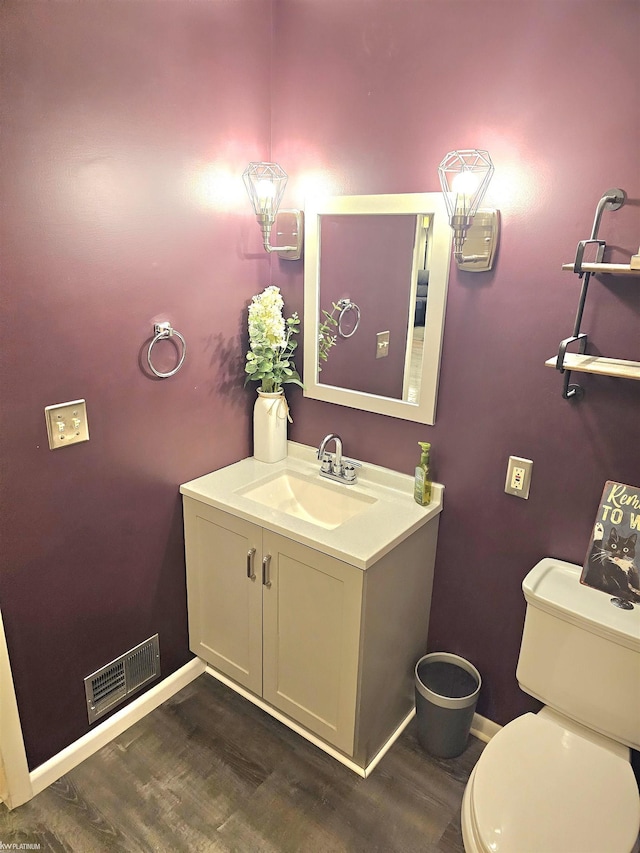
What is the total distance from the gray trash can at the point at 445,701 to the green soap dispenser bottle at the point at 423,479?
605 mm

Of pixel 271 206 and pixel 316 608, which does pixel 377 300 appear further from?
pixel 316 608

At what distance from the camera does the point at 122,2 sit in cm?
157

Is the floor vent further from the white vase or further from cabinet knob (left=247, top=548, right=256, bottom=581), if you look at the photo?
the white vase

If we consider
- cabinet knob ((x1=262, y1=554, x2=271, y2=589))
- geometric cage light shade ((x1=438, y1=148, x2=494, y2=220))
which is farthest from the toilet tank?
geometric cage light shade ((x1=438, y1=148, x2=494, y2=220))

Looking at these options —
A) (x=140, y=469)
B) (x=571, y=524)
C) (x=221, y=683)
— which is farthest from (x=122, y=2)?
(x=221, y=683)

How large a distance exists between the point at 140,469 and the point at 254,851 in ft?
3.98

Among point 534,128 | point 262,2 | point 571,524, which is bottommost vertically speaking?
point 571,524

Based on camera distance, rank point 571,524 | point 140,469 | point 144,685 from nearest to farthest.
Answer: point 571,524, point 140,469, point 144,685

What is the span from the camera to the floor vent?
1965mm

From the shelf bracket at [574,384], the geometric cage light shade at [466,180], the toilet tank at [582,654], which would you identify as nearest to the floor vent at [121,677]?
the toilet tank at [582,654]

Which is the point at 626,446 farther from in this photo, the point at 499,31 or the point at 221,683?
the point at 221,683

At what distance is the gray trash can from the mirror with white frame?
36.0 inches

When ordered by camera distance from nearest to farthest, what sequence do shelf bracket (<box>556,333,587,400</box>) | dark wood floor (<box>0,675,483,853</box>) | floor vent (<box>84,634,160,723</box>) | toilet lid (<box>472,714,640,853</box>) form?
toilet lid (<box>472,714,640,853</box>) → shelf bracket (<box>556,333,587,400</box>) → dark wood floor (<box>0,675,483,853</box>) → floor vent (<box>84,634,160,723</box>)

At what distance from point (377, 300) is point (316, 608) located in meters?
1.07
